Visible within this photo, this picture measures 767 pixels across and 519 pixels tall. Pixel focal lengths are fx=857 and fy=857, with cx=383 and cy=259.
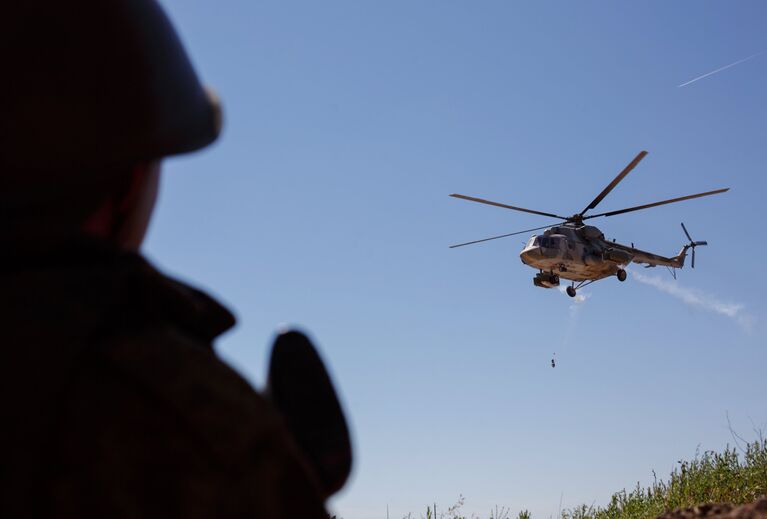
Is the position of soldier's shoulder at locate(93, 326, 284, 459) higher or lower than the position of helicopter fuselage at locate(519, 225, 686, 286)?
higher

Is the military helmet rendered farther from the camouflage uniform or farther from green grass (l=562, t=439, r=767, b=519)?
green grass (l=562, t=439, r=767, b=519)

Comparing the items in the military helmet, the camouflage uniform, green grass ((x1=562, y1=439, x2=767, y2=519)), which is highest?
the military helmet

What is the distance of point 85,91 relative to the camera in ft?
3.93

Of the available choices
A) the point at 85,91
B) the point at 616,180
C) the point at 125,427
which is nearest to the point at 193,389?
the point at 125,427

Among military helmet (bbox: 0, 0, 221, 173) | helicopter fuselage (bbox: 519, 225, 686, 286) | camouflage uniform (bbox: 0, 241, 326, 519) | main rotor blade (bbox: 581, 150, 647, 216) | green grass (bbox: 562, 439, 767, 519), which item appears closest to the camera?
camouflage uniform (bbox: 0, 241, 326, 519)

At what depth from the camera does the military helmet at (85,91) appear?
119cm

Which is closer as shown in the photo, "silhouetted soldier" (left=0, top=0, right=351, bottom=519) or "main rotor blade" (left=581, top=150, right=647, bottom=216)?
"silhouetted soldier" (left=0, top=0, right=351, bottom=519)

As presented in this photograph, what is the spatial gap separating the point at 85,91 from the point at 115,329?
0.34m

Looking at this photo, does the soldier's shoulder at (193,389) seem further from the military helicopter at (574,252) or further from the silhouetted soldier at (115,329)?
the military helicopter at (574,252)

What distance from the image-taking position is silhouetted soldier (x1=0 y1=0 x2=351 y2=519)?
1052 millimetres

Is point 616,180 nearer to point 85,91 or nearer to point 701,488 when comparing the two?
point 701,488

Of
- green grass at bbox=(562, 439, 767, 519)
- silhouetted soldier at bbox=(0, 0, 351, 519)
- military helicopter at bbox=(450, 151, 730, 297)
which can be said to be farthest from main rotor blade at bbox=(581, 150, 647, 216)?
silhouetted soldier at bbox=(0, 0, 351, 519)

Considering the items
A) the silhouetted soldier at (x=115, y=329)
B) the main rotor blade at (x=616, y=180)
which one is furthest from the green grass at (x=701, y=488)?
the main rotor blade at (x=616, y=180)

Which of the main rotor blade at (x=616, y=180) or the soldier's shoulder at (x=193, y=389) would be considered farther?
the main rotor blade at (x=616, y=180)
